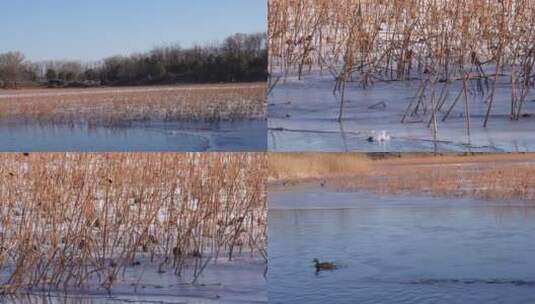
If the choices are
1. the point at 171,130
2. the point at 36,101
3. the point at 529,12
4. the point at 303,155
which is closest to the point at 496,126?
the point at 529,12

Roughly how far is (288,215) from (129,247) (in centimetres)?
77

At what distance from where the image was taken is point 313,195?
3938mm

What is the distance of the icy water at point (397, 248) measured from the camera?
12.7 feet

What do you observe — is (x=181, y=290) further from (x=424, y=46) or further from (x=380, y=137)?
(x=424, y=46)

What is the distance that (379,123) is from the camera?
145 inches

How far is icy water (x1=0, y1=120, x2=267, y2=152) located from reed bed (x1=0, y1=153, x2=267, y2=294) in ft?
0.79

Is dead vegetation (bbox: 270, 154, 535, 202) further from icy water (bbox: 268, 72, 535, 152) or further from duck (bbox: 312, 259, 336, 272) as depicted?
duck (bbox: 312, 259, 336, 272)

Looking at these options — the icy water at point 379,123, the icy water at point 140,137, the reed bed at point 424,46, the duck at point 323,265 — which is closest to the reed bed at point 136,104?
the icy water at point 140,137

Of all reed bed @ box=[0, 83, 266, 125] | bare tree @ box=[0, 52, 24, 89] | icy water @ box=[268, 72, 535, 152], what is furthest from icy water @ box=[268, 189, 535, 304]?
bare tree @ box=[0, 52, 24, 89]

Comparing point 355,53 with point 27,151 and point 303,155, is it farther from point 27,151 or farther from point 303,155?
point 27,151

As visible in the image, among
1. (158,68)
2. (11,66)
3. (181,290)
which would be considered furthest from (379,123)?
(11,66)

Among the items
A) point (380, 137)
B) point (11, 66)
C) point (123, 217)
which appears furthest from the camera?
point (123, 217)

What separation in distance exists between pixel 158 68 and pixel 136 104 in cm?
19

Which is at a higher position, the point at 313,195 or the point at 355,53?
the point at 355,53
